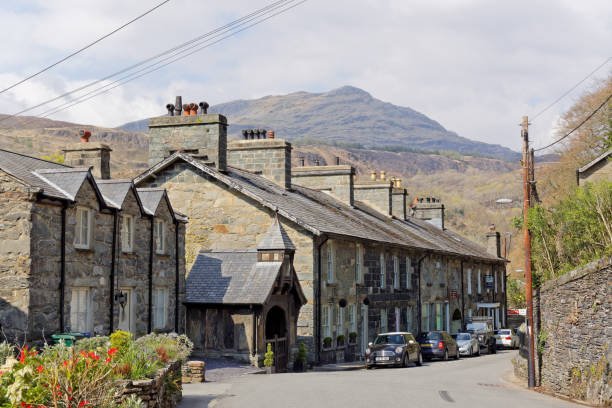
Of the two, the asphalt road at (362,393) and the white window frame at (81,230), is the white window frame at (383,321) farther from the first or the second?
the white window frame at (81,230)

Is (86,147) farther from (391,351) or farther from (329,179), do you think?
(329,179)

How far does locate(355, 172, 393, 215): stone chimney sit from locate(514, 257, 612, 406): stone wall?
24245 millimetres

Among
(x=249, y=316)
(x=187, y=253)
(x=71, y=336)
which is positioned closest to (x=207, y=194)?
(x=187, y=253)

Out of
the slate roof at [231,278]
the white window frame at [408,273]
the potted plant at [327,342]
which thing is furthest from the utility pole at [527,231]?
the white window frame at [408,273]

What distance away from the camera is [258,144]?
36.6m

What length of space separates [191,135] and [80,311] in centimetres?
1248

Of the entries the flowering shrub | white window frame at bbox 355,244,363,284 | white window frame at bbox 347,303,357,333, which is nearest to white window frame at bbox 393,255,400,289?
white window frame at bbox 355,244,363,284

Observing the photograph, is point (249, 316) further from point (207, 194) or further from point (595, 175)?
point (595, 175)

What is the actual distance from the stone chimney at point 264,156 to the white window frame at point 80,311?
1681 cm

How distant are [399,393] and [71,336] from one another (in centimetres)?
778

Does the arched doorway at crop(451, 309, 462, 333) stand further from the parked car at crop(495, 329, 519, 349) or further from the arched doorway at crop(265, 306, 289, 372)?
the arched doorway at crop(265, 306, 289, 372)

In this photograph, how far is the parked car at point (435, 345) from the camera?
116ft

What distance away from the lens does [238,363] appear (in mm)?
25203

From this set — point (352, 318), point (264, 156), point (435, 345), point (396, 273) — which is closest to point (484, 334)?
point (396, 273)
